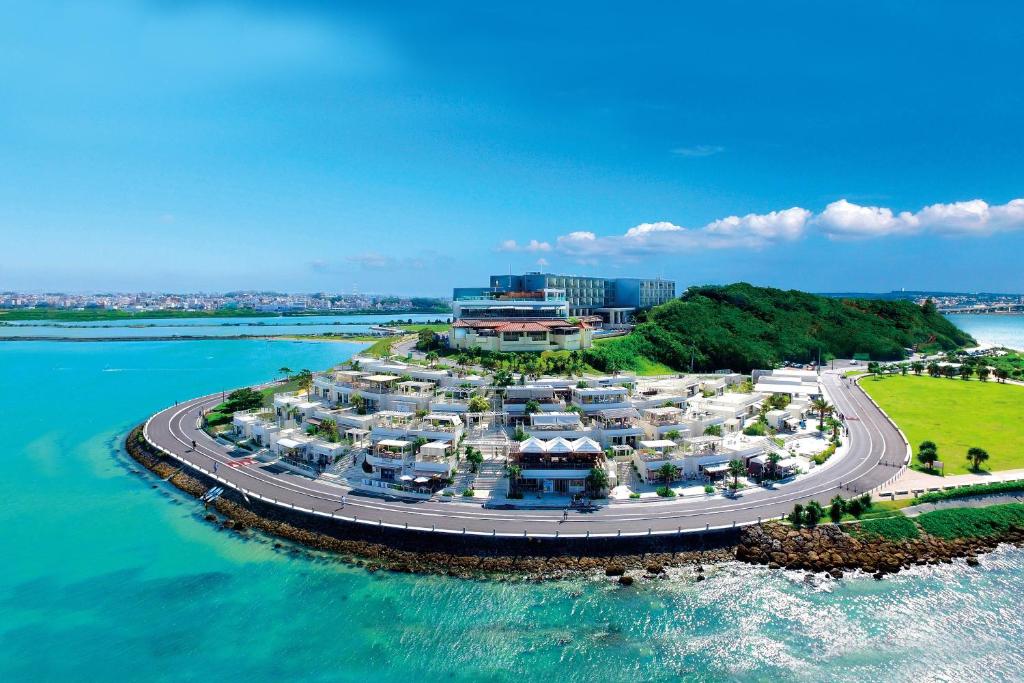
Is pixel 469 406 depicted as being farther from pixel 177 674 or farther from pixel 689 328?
pixel 689 328

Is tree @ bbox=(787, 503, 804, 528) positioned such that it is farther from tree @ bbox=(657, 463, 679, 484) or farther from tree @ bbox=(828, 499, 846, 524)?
tree @ bbox=(657, 463, 679, 484)

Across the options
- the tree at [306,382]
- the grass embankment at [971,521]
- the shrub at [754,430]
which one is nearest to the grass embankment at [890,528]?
the grass embankment at [971,521]

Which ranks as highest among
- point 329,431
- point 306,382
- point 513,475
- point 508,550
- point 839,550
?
point 306,382

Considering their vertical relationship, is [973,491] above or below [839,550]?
above

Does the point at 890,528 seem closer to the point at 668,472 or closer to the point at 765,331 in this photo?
the point at 668,472

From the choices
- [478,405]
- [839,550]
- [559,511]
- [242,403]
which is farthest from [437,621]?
[242,403]
